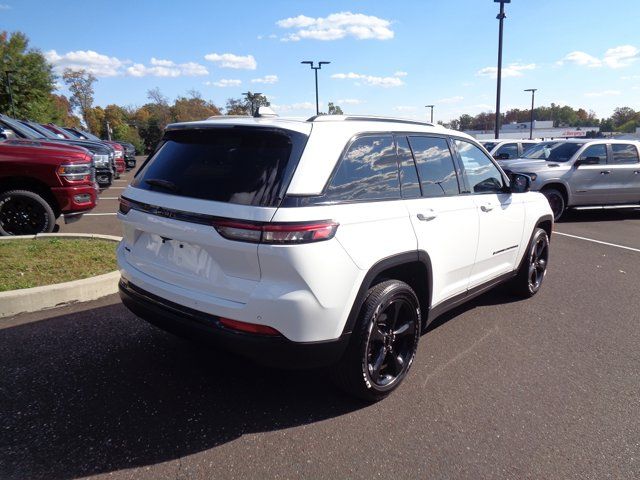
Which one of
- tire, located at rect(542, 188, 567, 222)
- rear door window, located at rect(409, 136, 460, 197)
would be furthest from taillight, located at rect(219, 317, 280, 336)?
tire, located at rect(542, 188, 567, 222)

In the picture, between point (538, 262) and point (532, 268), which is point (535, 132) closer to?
point (538, 262)

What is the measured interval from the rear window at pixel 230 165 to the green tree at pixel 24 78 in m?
44.4

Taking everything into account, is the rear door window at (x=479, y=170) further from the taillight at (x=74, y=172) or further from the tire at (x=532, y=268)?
the taillight at (x=74, y=172)

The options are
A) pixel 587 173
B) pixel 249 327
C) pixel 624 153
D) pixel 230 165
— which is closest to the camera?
pixel 249 327

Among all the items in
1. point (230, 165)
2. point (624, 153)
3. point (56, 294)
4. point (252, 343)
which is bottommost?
point (56, 294)

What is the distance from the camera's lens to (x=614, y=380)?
3480 millimetres

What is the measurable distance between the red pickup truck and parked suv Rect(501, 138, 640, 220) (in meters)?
9.18

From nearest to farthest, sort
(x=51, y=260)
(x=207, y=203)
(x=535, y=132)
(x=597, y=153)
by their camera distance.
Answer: (x=207, y=203) → (x=51, y=260) → (x=597, y=153) → (x=535, y=132)

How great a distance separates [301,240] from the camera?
2.50m

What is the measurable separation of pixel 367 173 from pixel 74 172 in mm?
5509

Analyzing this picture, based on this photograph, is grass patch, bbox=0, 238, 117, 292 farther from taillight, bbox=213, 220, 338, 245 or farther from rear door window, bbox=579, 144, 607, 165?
rear door window, bbox=579, 144, 607, 165

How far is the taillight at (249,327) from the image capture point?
2559 mm

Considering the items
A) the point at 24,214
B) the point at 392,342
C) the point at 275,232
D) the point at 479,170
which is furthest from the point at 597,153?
the point at 24,214

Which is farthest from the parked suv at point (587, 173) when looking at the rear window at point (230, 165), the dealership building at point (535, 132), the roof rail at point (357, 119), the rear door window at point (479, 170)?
the dealership building at point (535, 132)
